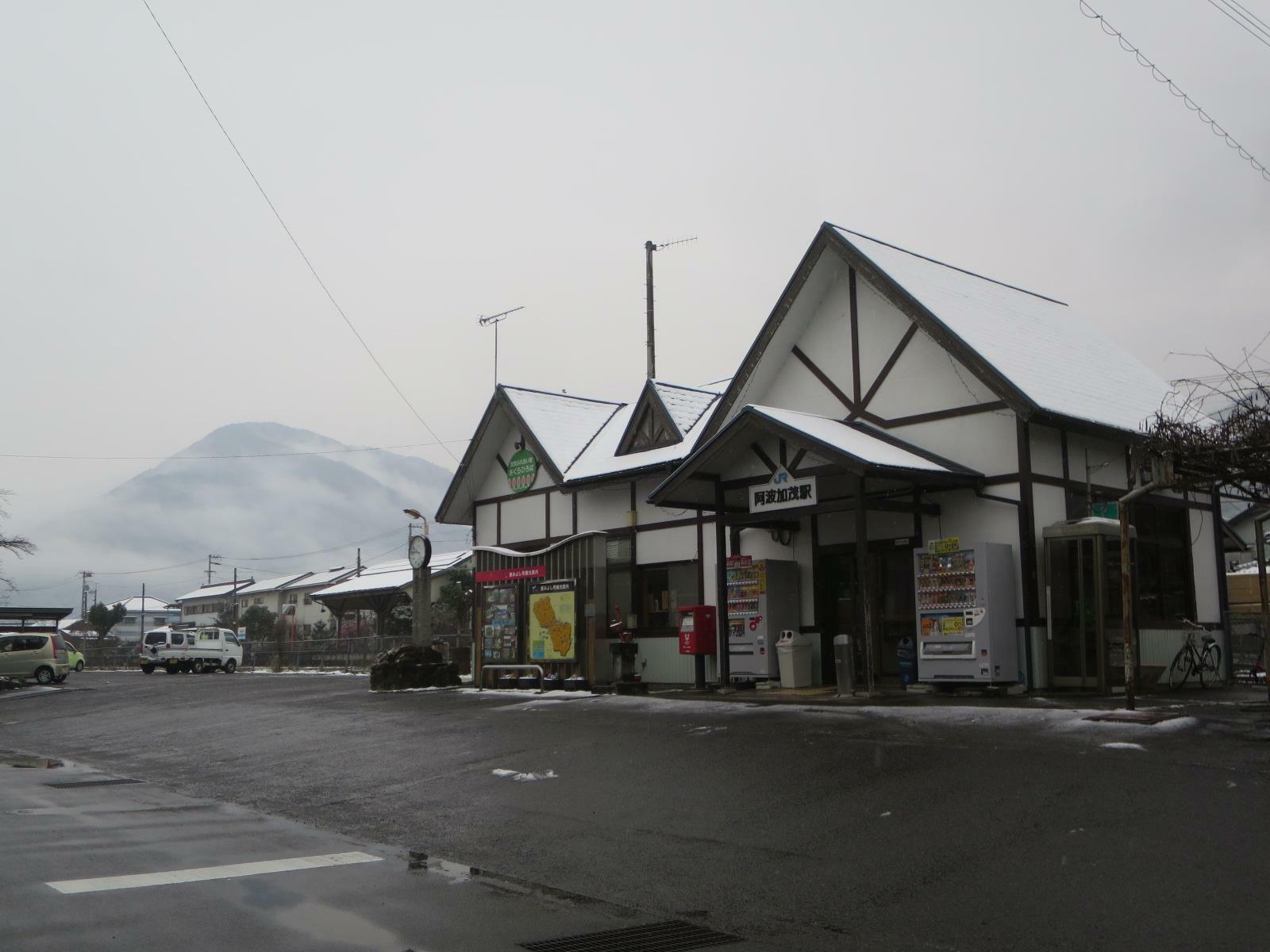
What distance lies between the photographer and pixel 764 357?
72.7 feet

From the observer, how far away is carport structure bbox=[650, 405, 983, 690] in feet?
57.3

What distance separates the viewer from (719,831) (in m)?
9.34

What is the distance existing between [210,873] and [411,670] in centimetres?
1824

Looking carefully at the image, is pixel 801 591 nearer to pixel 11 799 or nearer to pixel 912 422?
pixel 912 422

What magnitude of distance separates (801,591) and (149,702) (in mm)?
15377

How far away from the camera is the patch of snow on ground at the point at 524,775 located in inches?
489

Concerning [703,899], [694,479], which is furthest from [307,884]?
[694,479]

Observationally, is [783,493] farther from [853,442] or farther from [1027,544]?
[1027,544]

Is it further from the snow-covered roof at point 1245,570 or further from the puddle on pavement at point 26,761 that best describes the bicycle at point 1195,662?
the puddle on pavement at point 26,761

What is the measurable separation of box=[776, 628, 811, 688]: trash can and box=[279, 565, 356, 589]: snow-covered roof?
76.1 m

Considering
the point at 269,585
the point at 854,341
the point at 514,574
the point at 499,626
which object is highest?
the point at 854,341

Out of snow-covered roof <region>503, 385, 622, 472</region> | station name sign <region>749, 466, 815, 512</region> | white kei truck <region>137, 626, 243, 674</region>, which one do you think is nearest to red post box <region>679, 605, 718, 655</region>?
station name sign <region>749, 466, 815, 512</region>

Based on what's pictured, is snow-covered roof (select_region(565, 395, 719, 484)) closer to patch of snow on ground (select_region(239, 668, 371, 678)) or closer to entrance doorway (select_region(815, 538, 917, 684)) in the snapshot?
entrance doorway (select_region(815, 538, 917, 684))

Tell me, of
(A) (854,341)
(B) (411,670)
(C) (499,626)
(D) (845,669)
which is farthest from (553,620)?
(A) (854,341)
